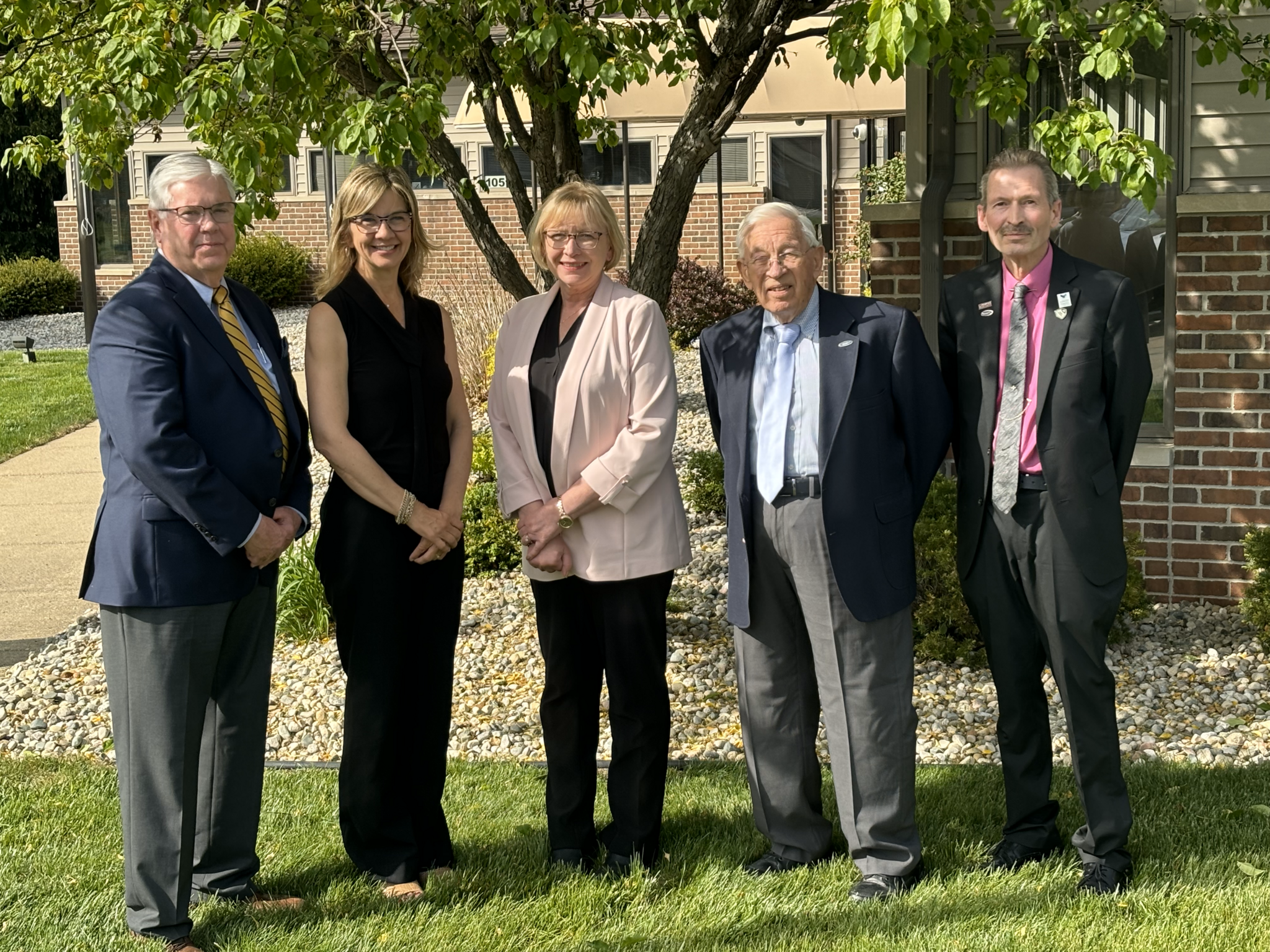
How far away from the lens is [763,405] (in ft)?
13.1

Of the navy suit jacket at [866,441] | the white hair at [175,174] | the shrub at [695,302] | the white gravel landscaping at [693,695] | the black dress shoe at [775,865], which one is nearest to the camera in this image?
the white hair at [175,174]

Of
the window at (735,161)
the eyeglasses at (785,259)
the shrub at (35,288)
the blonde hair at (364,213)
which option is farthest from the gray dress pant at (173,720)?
the shrub at (35,288)

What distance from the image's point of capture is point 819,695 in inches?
165

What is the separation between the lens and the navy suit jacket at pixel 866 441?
386 cm

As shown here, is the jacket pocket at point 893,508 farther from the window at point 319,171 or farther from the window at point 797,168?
the window at point 319,171

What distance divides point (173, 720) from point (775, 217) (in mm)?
2150

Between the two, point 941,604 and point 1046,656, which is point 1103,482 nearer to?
point 1046,656

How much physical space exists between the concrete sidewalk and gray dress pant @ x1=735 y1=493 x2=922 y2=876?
4189 mm

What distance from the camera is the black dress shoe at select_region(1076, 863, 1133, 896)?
3.94 m

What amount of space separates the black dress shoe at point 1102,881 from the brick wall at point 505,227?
15.3 meters

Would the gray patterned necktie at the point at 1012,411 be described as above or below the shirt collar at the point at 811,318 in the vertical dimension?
below

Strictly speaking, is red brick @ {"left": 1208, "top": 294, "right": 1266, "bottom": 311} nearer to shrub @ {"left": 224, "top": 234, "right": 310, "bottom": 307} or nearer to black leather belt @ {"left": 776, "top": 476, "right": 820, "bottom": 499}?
black leather belt @ {"left": 776, "top": 476, "right": 820, "bottom": 499}

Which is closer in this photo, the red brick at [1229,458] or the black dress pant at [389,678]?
the black dress pant at [389,678]

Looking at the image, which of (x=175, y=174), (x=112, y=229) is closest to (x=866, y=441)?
(x=175, y=174)
